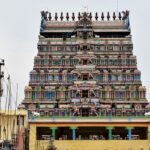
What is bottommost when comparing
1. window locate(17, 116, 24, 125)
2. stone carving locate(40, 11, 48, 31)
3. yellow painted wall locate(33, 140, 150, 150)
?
yellow painted wall locate(33, 140, 150, 150)

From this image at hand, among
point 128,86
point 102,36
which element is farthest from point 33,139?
point 102,36

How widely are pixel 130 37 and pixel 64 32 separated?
1063cm

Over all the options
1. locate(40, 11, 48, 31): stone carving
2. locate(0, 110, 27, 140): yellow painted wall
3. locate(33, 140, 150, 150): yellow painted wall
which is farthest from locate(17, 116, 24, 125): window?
locate(40, 11, 48, 31): stone carving

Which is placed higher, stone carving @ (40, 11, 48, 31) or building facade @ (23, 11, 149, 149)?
stone carving @ (40, 11, 48, 31)

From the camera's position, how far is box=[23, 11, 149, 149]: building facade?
2881 inches

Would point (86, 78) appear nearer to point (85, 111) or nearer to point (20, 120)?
point (85, 111)

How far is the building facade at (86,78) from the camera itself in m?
73.2

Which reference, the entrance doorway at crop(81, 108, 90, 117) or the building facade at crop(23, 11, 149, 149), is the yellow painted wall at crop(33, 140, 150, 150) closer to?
the building facade at crop(23, 11, 149, 149)

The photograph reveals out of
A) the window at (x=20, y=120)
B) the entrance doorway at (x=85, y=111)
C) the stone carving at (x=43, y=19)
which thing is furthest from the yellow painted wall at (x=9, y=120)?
the stone carving at (x=43, y=19)

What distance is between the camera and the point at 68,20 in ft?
290

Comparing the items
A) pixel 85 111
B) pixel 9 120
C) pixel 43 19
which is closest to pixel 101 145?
pixel 85 111

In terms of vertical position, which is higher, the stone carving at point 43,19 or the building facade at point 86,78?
the stone carving at point 43,19

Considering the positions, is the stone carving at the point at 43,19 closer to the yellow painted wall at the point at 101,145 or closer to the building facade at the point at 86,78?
the building facade at the point at 86,78

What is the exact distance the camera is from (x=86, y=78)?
78.9m
